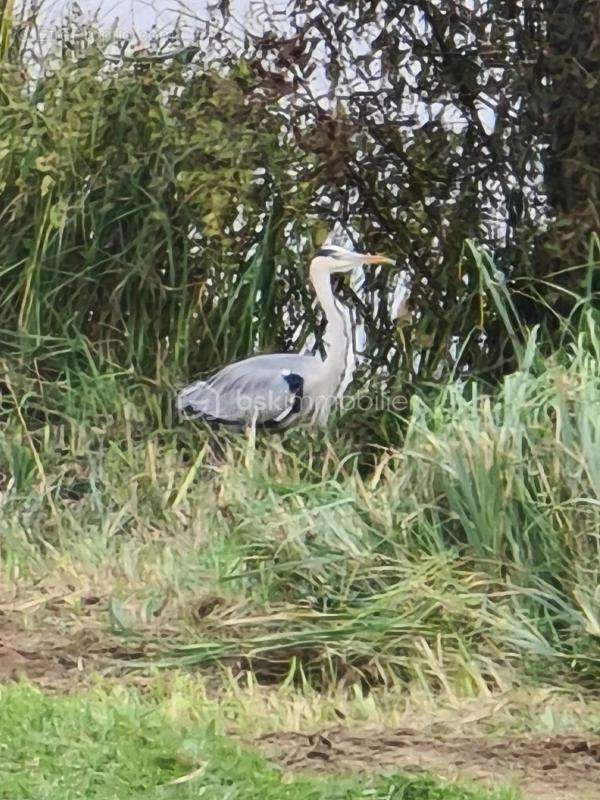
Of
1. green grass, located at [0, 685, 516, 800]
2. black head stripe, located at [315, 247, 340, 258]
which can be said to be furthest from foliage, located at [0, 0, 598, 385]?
green grass, located at [0, 685, 516, 800]

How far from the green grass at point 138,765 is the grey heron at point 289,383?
3.26 m

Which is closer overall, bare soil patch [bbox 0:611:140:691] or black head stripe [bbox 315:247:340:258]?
bare soil patch [bbox 0:611:140:691]

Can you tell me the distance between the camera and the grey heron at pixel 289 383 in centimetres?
806

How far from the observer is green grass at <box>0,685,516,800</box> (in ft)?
13.9

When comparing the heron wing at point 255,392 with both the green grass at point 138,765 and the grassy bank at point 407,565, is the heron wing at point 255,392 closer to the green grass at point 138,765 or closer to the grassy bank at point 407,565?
the grassy bank at point 407,565

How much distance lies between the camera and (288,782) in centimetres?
433

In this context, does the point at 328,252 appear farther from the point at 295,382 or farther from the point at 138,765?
the point at 138,765

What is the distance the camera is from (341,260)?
816 centimetres

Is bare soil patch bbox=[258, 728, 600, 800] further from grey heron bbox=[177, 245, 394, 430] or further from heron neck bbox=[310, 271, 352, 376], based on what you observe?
heron neck bbox=[310, 271, 352, 376]

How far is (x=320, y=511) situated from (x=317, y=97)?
295cm

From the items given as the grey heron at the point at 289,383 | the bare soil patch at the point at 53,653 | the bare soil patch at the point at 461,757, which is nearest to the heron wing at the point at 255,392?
the grey heron at the point at 289,383

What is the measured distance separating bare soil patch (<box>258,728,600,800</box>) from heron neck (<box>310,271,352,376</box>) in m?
3.54

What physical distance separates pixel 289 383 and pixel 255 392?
20 cm

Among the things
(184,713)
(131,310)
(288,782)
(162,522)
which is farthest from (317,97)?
(288,782)
